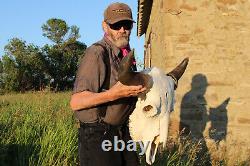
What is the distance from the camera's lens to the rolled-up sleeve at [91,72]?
9.30ft

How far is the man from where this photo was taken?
2.82m

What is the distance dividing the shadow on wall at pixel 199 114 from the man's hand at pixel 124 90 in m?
4.78

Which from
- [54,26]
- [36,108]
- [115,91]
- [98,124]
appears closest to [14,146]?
[36,108]

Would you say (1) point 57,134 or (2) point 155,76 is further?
(1) point 57,134

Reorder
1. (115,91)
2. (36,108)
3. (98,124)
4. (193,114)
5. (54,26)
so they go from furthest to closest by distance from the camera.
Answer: (54,26) < (193,114) < (36,108) < (98,124) < (115,91)

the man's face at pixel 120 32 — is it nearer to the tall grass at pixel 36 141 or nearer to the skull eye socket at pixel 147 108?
the skull eye socket at pixel 147 108

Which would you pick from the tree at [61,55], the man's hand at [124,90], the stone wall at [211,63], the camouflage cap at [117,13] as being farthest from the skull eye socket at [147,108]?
the tree at [61,55]

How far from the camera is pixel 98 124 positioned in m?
2.92

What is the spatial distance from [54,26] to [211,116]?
120 ft

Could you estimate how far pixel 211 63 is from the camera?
754cm

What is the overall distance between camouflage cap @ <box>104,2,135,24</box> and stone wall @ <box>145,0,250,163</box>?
4.50 m

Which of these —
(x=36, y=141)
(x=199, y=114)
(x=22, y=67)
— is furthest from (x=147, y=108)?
(x=22, y=67)

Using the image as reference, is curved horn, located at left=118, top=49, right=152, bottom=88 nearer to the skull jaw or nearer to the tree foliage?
the skull jaw

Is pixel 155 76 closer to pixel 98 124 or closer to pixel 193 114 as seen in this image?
pixel 98 124
